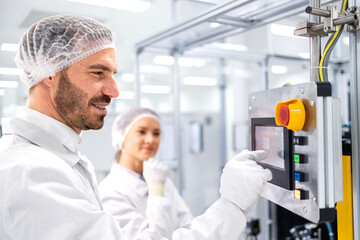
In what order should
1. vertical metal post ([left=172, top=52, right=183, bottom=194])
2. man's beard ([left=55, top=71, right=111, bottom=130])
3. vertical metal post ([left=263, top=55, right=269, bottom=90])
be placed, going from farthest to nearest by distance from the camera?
vertical metal post ([left=263, top=55, right=269, bottom=90])
vertical metal post ([left=172, top=52, right=183, bottom=194])
man's beard ([left=55, top=71, right=111, bottom=130])

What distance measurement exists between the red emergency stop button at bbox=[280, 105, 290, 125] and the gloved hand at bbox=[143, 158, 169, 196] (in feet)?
3.24

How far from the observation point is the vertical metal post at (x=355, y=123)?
0.74 metres

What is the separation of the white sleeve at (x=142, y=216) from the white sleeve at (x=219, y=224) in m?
0.55

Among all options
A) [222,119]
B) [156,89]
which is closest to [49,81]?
[222,119]

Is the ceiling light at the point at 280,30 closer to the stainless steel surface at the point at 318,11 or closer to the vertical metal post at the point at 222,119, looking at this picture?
the vertical metal post at the point at 222,119

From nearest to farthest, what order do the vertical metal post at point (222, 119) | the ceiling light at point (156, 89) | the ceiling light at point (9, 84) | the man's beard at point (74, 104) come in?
the man's beard at point (74, 104) < the ceiling light at point (9, 84) < the vertical metal post at point (222, 119) < the ceiling light at point (156, 89)

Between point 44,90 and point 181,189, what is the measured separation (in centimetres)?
120

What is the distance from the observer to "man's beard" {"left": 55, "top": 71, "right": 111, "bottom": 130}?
96 centimetres

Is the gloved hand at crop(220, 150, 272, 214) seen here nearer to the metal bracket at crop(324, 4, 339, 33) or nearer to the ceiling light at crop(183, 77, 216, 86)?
the metal bracket at crop(324, 4, 339, 33)

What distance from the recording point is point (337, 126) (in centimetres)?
66

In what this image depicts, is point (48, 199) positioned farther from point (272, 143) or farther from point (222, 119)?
point (222, 119)

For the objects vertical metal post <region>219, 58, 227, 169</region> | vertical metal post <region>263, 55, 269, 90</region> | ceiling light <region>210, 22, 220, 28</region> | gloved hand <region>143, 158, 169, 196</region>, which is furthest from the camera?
vertical metal post <region>219, 58, 227, 169</region>

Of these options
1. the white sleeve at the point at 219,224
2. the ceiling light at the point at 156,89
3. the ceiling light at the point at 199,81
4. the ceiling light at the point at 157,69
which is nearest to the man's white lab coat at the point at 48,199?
the white sleeve at the point at 219,224

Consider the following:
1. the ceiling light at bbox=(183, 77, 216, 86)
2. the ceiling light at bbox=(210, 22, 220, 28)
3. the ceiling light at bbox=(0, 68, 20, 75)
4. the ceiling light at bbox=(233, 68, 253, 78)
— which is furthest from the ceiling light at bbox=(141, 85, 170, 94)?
the ceiling light at bbox=(210, 22, 220, 28)
